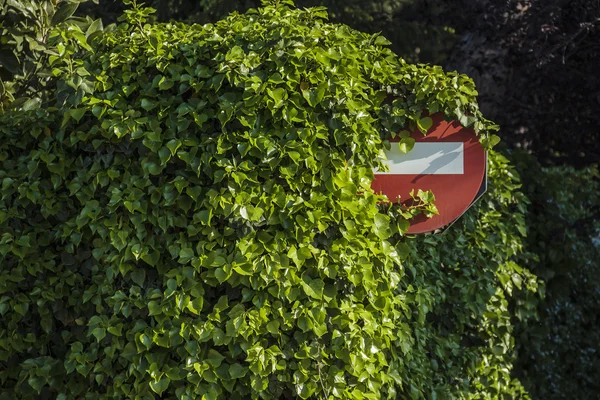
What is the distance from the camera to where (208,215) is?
3.10 metres

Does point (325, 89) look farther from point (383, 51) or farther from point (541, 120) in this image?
point (541, 120)

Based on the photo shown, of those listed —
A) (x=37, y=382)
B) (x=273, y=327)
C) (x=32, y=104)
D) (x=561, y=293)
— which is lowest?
(x=561, y=293)

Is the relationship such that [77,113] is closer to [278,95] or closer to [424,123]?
[278,95]

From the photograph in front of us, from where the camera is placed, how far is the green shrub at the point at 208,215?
312 centimetres

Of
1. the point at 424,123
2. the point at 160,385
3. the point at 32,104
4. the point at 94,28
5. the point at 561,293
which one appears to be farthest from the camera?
the point at 561,293

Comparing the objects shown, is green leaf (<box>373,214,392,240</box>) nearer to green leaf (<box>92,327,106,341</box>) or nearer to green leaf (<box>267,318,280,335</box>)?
green leaf (<box>267,318,280,335</box>)

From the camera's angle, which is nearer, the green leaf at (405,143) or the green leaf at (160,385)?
the green leaf at (160,385)

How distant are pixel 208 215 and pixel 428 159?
41.9 inches

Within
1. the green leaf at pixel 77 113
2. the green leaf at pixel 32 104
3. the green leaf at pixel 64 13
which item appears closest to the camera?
the green leaf at pixel 77 113

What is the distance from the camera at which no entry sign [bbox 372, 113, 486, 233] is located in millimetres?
3525

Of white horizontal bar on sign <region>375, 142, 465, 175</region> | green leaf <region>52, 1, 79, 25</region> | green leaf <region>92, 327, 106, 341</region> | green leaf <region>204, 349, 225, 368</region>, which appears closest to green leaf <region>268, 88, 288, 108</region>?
white horizontal bar on sign <region>375, 142, 465, 175</region>

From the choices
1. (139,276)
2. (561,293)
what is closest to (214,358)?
(139,276)

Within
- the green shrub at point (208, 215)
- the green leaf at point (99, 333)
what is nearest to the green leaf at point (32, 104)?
the green shrub at point (208, 215)

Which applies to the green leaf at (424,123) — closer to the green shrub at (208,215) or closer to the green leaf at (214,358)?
the green shrub at (208,215)
